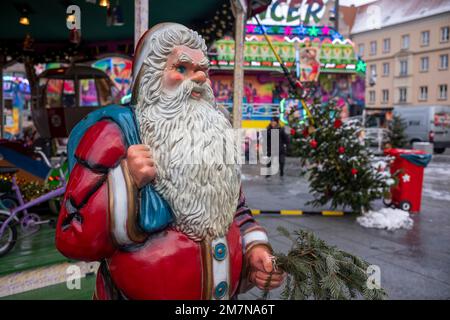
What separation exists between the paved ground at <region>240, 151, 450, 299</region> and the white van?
13.6 metres

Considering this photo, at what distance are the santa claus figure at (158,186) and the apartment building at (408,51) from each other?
34.0 meters

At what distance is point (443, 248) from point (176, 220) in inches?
185

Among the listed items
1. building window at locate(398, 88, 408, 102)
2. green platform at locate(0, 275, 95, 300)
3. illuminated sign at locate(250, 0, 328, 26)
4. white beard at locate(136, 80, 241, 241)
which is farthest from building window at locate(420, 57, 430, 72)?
white beard at locate(136, 80, 241, 241)

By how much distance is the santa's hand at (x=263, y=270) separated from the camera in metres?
1.81

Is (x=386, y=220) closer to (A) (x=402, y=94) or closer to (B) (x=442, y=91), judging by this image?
(B) (x=442, y=91)

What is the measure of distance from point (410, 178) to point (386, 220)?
1.39 m

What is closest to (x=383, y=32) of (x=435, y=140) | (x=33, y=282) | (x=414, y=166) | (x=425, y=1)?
(x=425, y=1)

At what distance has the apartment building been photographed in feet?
112

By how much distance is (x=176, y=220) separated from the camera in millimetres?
1637

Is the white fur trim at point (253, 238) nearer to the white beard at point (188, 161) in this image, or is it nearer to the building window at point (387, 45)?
the white beard at point (188, 161)

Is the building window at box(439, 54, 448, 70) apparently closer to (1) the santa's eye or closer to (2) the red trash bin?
(2) the red trash bin

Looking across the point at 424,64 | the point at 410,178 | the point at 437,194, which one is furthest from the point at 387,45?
the point at 410,178

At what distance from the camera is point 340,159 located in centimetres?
640
